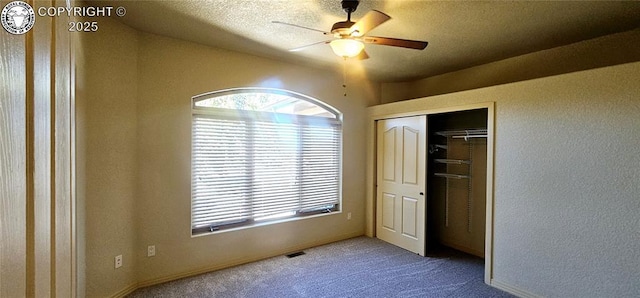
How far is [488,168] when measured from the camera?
10.1ft

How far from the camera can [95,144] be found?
2.43 m

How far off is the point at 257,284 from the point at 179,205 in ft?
4.02

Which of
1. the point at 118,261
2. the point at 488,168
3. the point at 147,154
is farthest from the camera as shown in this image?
the point at 488,168

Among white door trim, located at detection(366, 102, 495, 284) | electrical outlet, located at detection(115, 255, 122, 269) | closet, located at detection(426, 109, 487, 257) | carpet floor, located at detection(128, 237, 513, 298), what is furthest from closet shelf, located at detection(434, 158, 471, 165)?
electrical outlet, located at detection(115, 255, 122, 269)

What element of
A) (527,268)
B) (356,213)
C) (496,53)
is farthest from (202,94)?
(527,268)

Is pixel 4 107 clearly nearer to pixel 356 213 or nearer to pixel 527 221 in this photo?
pixel 527 221

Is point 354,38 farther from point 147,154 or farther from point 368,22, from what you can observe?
point 147,154

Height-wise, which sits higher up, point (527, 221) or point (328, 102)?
point (328, 102)

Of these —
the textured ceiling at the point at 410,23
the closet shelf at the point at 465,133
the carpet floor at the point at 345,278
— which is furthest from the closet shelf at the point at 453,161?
the textured ceiling at the point at 410,23

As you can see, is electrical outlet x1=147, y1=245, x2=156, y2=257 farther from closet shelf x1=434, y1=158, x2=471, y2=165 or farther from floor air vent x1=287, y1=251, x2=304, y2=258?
closet shelf x1=434, y1=158, x2=471, y2=165

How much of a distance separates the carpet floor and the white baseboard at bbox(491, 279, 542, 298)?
68 millimetres

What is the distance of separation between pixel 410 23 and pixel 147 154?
2924mm

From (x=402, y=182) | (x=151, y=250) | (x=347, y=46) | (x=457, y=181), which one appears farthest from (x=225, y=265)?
(x=457, y=181)

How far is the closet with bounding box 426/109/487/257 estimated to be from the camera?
387 centimetres
